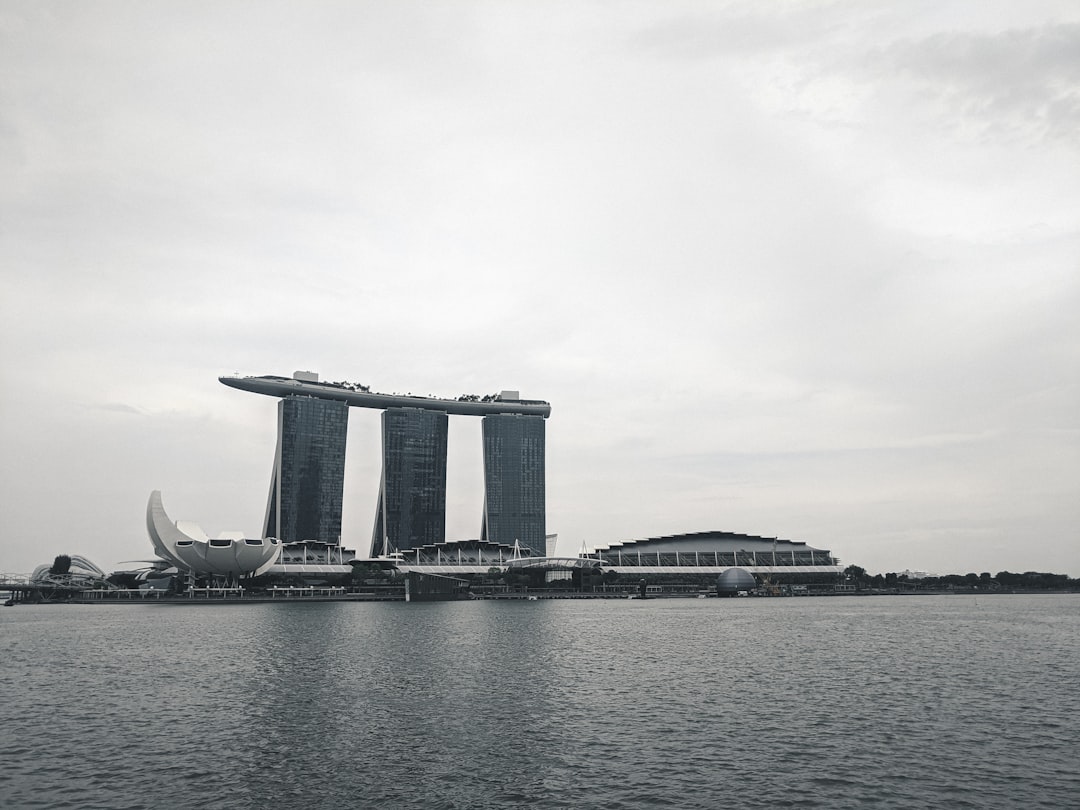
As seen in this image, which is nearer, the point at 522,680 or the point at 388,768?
the point at 388,768

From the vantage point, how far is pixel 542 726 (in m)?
39.2

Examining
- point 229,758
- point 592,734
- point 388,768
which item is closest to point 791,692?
point 592,734

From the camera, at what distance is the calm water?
28.6m

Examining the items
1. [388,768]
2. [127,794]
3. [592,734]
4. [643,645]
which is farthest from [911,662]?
[127,794]

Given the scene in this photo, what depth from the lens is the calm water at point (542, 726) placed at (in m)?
28.6

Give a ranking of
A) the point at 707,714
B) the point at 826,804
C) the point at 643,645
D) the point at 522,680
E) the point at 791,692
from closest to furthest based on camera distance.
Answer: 1. the point at 826,804
2. the point at 707,714
3. the point at 791,692
4. the point at 522,680
5. the point at 643,645

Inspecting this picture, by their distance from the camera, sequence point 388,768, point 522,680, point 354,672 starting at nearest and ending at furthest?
1. point 388,768
2. point 522,680
3. point 354,672

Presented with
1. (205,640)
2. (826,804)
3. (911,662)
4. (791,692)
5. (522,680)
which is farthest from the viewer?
(205,640)

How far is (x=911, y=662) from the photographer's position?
6278 centimetres

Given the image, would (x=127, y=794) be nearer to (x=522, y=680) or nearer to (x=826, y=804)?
(x=826, y=804)

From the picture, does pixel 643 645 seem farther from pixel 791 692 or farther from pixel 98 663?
pixel 98 663

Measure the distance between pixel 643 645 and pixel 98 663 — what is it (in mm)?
48432

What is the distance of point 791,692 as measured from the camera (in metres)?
48.7

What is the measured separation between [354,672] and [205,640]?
35542 millimetres
